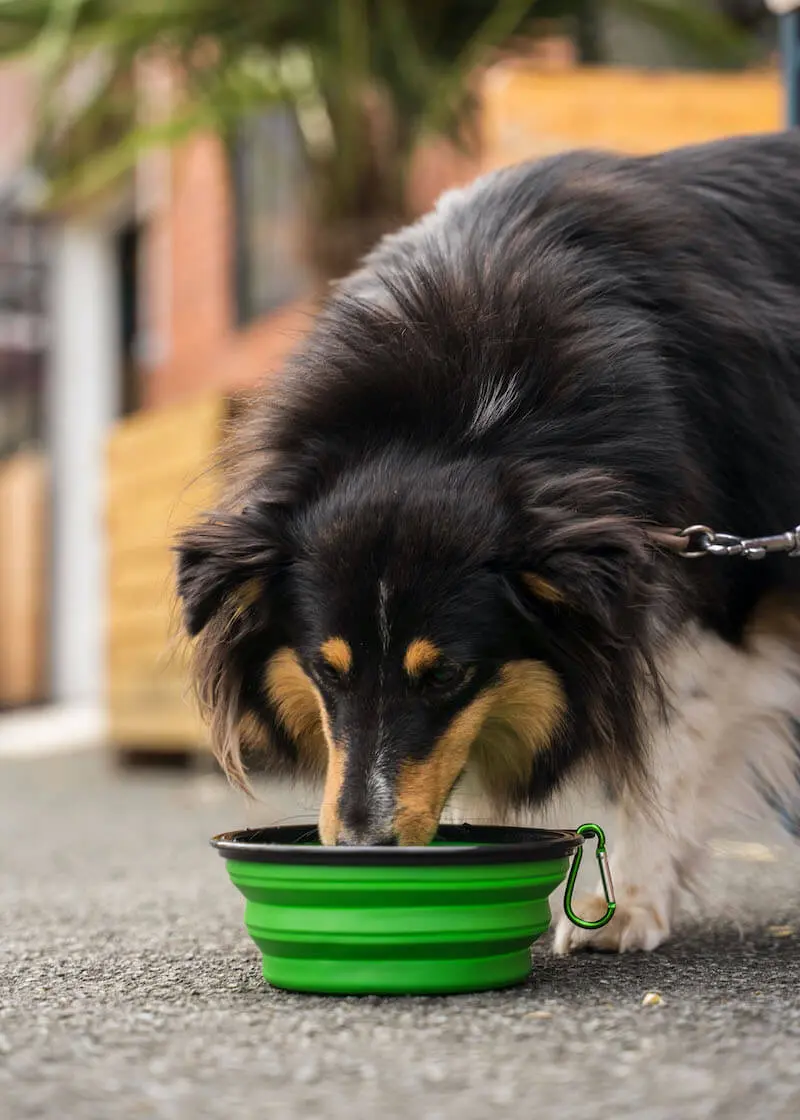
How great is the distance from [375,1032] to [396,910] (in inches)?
7.9

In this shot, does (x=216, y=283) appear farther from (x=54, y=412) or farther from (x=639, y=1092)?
(x=639, y=1092)

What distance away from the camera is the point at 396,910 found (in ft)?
7.09

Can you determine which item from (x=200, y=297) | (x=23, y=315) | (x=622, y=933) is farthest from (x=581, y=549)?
(x=23, y=315)

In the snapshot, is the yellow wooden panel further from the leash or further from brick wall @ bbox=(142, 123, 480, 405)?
brick wall @ bbox=(142, 123, 480, 405)

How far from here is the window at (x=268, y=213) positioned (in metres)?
7.64

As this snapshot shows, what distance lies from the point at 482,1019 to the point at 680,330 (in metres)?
1.26

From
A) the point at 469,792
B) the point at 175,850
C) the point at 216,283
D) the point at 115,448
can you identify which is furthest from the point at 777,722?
the point at 216,283

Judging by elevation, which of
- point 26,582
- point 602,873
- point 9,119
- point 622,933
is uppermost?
point 9,119

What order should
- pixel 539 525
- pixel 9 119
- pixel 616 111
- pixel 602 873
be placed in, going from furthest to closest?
pixel 9 119 < pixel 616 111 < pixel 602 873 < pixel 539 525

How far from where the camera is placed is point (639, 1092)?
1.71 m

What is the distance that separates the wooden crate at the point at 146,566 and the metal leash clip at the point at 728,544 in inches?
159

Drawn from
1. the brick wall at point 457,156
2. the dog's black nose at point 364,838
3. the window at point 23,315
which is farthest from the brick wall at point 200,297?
the dog's black nose at point 364,838

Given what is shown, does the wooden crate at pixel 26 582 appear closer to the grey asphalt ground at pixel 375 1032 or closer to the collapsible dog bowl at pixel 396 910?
the grey asphalt ground at pixel 375 1032

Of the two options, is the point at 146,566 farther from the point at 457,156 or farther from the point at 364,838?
the point at 364,838
